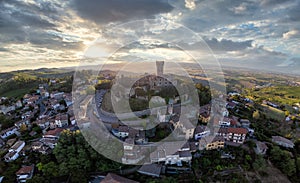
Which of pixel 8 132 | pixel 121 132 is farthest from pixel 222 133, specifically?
pixel 8 132

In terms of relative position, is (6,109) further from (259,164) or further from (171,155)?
(259,164)

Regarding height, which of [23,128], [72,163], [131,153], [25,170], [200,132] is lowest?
[25,170]

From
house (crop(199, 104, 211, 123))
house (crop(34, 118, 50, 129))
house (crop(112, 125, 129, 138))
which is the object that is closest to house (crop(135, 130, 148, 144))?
house (crop(112, 125, 129, 138))

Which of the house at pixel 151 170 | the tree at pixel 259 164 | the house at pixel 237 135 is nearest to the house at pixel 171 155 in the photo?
the house at pixel 151 170

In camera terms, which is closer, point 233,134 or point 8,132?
point 233,134

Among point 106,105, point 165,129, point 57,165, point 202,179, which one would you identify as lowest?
point 202,179

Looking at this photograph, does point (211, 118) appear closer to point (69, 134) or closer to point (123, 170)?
point (123, 170)

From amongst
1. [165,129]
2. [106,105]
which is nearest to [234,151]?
[165,129]
